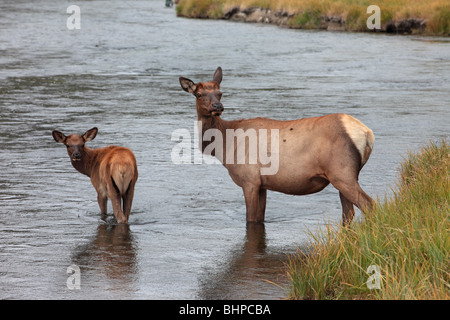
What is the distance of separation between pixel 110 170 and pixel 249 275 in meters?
2.63

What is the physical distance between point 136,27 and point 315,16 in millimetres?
8809

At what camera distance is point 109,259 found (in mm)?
8570

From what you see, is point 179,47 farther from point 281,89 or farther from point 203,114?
point 203,114

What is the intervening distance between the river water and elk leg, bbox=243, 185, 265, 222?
6.7 inches

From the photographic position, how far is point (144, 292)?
7.39 metres

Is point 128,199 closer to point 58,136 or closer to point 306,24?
point 58,136

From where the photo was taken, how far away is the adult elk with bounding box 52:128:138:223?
32.6ft

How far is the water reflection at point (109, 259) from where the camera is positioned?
7.71m

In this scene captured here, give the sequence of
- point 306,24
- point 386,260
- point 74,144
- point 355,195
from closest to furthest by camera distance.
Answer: point 386,260 → point 355,195 → point 74,144 → point 306,24

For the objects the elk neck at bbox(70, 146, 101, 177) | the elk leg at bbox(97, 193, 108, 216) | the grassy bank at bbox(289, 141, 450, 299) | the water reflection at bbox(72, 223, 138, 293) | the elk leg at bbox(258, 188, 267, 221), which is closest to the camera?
the grassy bank at bbox(289, 141, 450, 299)

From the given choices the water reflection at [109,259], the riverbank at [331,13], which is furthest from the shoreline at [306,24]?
the water reflection at [109,259]

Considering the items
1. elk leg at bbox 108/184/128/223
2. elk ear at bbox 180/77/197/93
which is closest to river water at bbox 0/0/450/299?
elk leg at bbox 108/184/128/223

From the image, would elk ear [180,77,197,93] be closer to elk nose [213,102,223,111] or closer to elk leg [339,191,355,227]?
elk nose [213,102,223,111]

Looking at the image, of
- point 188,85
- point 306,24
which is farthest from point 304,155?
point 306,24
